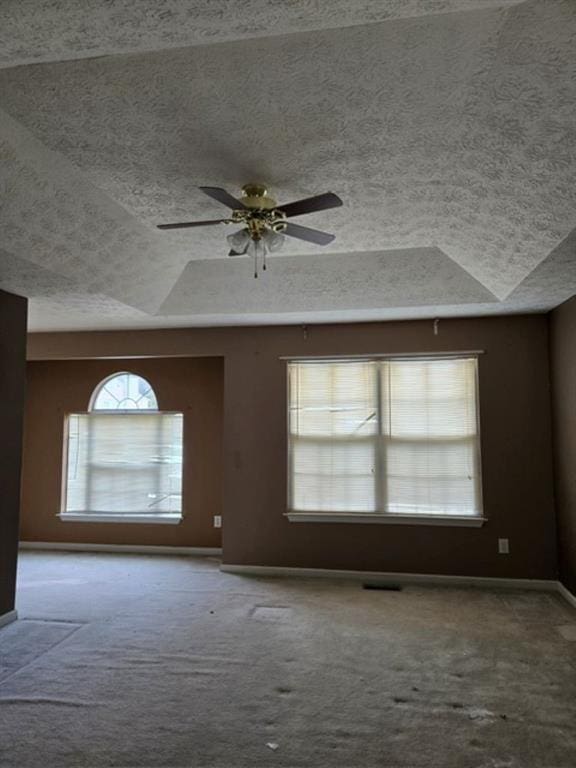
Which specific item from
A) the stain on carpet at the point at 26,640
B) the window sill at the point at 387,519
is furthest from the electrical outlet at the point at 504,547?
the stain on carpet at the point at 26,640

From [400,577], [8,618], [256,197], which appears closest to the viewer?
[256,197]

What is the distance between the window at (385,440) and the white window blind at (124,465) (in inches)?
66.1

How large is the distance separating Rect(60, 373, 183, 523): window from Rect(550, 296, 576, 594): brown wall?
385 centimetres

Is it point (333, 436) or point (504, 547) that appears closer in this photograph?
point (504, 547)

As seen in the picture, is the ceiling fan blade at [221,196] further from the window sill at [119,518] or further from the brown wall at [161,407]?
the window sill at [119,518]

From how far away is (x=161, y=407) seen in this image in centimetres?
621

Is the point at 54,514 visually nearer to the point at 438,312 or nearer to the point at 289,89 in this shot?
the point at 438,312

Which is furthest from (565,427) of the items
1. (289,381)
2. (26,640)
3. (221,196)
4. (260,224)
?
(26,640)

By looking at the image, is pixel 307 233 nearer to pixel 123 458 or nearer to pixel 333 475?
pixel 333 475

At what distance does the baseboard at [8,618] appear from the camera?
12.4 feet

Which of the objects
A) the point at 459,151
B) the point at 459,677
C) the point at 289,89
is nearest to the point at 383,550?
the point at 459,677

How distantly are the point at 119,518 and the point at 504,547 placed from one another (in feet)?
13.4

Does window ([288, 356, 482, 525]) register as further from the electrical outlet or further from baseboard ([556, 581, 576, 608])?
baseboard ([556, 581, 576, 608])

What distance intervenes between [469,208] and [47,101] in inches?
88.6
